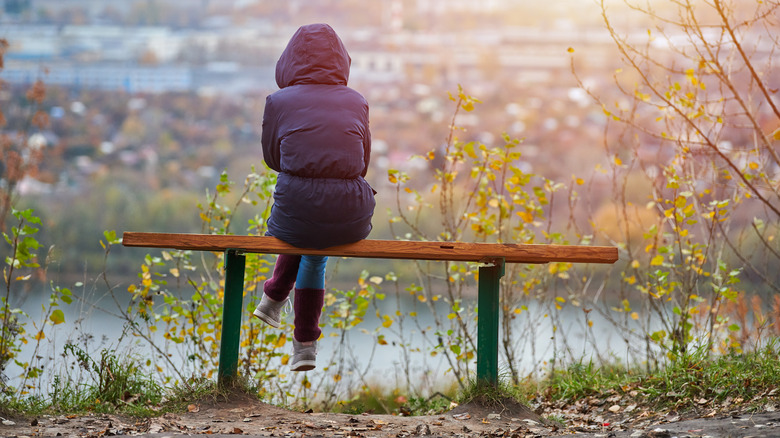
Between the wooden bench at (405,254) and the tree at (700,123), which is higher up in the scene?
the tree at (700,123)

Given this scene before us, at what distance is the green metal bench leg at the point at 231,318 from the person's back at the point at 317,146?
289 mm

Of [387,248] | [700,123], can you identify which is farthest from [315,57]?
[700,123]

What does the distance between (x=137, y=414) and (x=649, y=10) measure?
2.85 m

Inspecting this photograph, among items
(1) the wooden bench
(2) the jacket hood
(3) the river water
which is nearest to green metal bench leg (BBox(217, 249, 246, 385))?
(1) the wooden bench

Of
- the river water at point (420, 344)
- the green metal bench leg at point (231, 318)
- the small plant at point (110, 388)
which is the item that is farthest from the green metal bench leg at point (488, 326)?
the small plant at point (110, 388)

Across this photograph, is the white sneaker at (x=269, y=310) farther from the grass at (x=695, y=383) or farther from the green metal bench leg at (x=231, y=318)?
the grass at (x=695, y=383)

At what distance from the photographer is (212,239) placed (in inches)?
114

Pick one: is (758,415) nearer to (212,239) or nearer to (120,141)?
(212,239)

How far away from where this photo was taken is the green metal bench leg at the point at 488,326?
312cm

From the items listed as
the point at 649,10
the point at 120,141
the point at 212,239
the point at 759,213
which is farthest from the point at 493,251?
the point at 120,141

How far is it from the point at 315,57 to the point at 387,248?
30.9 inches

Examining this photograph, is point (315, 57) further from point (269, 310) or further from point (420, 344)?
point (420, 344)

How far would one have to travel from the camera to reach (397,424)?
9.64 feet

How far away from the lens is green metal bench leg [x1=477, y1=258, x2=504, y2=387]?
312cm
